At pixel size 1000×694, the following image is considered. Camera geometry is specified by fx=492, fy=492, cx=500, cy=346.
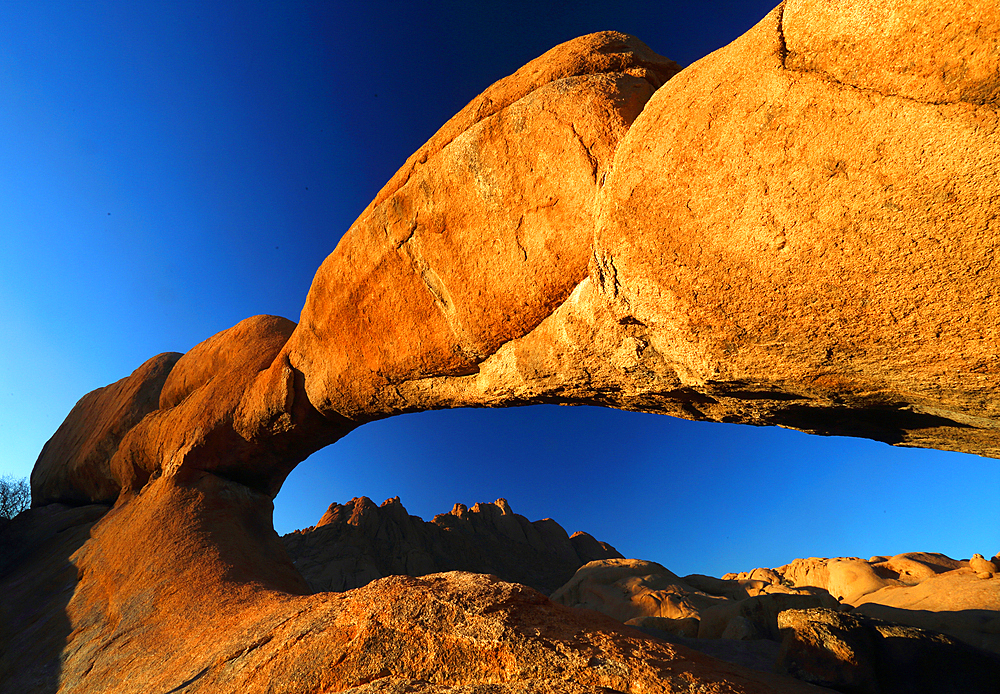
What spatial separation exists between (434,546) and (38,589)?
16.9m

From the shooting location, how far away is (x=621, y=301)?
3.39 m

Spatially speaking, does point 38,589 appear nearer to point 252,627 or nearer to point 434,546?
point 252,627

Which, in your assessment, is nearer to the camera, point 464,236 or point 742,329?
point 742,329

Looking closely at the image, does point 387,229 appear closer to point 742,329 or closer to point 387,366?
point 387,366

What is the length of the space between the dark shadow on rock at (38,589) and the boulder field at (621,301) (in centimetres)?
6

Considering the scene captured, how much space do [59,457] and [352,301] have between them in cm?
888

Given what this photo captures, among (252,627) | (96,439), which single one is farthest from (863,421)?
(96,439)

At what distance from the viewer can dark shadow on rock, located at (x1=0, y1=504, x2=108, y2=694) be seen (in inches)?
196

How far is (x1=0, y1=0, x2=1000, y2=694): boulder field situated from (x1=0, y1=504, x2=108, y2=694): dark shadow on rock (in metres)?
0.06

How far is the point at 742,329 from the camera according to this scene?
2.94m

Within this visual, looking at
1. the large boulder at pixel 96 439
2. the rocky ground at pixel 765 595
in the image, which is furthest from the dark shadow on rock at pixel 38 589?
the rocky ground at pixel 765 595

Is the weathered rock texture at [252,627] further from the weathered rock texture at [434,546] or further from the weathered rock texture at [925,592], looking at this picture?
the weathered rock texture at [434,546]

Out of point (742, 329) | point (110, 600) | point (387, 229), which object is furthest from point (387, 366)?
point (110, 600)

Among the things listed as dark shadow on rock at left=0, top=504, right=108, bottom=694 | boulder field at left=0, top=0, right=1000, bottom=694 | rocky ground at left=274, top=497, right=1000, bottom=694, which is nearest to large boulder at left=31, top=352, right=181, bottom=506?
dark shadow on rock at left=0, top=504, right=108, bottom=694
